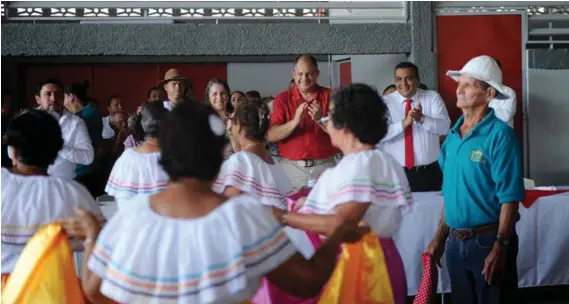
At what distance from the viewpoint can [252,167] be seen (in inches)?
127

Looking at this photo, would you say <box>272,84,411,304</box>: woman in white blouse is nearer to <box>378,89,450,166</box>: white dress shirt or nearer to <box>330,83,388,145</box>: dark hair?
<box>330,83,388,145</box>: dark hair

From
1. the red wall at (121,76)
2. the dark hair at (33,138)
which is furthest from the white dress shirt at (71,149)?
the red wall at (121,76)

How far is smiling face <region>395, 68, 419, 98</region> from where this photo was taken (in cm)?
576

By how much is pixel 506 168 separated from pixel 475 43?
174 inches

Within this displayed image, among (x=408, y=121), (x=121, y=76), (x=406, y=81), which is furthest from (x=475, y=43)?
(x=121, y=76)

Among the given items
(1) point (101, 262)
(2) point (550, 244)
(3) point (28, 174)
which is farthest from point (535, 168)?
Answer: (1) point (101, 262)

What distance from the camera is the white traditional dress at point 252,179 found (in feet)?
10.4

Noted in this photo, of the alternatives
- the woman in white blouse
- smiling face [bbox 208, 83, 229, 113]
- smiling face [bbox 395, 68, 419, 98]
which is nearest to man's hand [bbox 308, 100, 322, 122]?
smiling face [bbox 208, 83, 229, 113]

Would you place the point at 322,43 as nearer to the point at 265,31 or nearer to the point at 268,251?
the point at 265,31

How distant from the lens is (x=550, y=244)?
15.9ft

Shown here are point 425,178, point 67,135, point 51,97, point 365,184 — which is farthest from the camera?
point 425,178

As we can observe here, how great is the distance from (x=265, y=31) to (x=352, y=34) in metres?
0.78

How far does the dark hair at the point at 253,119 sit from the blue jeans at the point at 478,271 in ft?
2.93

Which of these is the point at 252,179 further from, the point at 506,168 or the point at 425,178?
the point at 425,178
